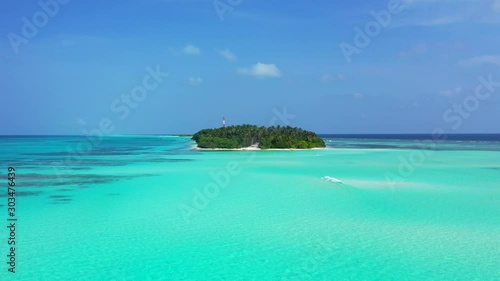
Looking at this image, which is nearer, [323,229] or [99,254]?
[99,254]

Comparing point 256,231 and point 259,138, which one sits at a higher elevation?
point 259,138

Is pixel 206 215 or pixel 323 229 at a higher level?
pixel 206 215

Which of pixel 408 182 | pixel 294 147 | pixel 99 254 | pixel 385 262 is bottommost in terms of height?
pixel 385 262

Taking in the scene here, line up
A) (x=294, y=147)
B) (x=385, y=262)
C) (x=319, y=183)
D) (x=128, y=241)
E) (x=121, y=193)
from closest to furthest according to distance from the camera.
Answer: (x=385, y=262), (x=128, y=241), (x=121, y=193), (x=319, y=183), (x=294, y=147)

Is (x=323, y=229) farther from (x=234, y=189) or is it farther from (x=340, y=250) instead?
(x=234, y=189)

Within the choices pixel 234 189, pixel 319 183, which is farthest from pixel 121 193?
pixel 319 183

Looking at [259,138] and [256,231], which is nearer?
[256,231]

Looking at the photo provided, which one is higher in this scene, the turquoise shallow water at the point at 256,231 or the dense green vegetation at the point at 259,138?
the dense green vegetation at the point at 259,138

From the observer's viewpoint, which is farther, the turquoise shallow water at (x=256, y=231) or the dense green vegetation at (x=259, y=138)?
the dense green vegetation at (x=259, y=138)
